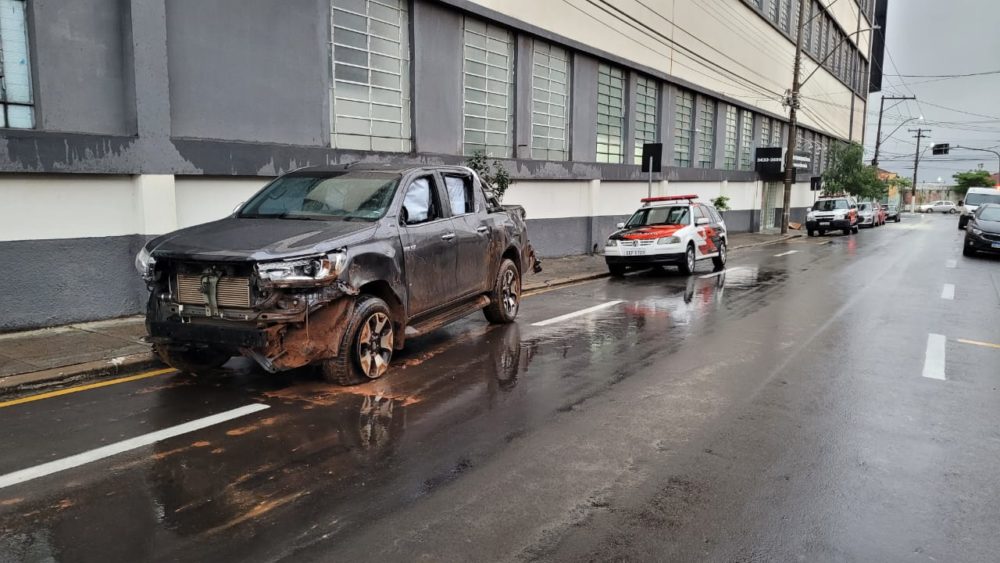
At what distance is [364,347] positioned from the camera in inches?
247

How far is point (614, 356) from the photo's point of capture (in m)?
7.60

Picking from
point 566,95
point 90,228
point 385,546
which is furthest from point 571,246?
point 385,546

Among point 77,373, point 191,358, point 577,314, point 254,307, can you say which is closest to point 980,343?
point 577,314

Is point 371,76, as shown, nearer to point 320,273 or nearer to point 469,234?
point 469,234

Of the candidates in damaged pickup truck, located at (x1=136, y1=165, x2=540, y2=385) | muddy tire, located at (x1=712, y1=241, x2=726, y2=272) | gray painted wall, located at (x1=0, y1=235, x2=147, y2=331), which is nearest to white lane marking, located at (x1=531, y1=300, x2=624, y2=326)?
damaged pickup truck, located at (x1=136, y1=165, x2=540, y2=385)

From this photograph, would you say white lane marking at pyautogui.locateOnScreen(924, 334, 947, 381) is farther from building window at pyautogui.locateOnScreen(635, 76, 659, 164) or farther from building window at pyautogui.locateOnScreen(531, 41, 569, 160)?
building window at pyautogui.locateOnScreen(635, 76, 659, 164)

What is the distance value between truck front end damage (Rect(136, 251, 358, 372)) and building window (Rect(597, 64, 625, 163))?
16661mm

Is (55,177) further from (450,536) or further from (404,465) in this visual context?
(450,536)

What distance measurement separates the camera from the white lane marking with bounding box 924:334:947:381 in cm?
707

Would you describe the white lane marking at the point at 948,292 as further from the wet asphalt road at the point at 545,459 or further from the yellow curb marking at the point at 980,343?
the wet asphalt road at the point at 545,459

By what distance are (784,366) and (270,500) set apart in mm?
5370

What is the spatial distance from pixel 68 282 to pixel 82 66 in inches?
106

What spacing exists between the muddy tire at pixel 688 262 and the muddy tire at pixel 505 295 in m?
6.86

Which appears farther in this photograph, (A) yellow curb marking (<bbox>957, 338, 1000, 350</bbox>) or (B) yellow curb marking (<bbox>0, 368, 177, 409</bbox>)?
(A) yellow curb marking (<bbox>957, 338, 1000, 350</bbox>)
